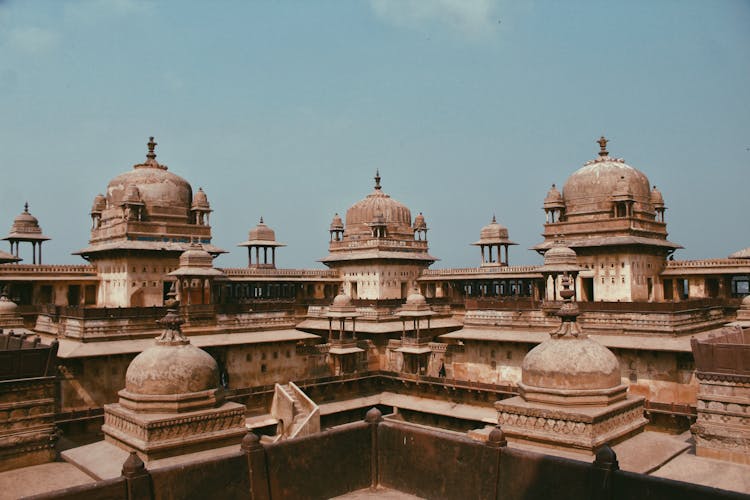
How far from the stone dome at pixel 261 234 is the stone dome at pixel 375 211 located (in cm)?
560

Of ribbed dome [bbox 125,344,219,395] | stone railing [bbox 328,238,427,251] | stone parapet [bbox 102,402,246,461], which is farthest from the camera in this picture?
stone railing [bbox 328,238,427,251]

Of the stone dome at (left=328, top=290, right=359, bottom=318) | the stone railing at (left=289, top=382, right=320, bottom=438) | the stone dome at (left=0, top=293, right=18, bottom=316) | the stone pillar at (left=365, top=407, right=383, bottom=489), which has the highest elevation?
the stone dome at (left=0, top=293, right=18, bottom=316)

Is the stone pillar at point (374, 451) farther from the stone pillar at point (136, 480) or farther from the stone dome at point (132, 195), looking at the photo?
the stone dome at point (132, 195)

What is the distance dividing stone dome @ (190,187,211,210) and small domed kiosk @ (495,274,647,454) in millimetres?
29847

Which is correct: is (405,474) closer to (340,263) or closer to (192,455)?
(192,455)

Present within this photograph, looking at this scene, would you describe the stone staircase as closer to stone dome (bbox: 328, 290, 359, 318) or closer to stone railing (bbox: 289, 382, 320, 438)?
stone railing (bbox: 289, 382, 320, 438)

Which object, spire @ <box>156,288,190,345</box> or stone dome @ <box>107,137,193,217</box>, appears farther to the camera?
stone dome @ <box>107,137,193,217</box>

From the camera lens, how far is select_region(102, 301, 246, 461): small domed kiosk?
1128cm

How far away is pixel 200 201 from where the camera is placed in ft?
127

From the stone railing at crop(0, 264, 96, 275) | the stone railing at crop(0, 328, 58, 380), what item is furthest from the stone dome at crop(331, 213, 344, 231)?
the stone railing at crop(0, 328, 58, 380)

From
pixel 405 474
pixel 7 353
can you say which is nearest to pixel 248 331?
pixel 7 353

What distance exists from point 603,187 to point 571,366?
2834cm

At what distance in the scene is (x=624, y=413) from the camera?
1164cm

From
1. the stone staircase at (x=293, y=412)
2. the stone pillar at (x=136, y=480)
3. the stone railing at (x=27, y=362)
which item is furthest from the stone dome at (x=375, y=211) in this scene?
the stone pillar at (x=136, y=480)
